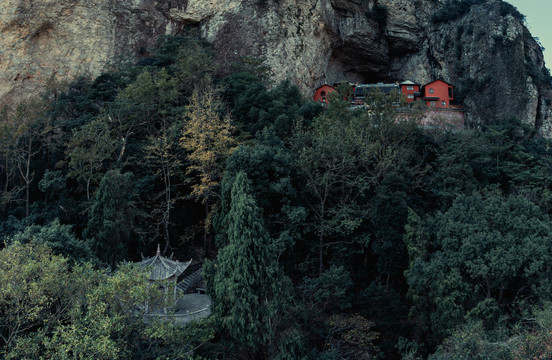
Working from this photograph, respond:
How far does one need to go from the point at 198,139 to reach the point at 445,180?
11.4m

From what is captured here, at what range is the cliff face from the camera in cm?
2877

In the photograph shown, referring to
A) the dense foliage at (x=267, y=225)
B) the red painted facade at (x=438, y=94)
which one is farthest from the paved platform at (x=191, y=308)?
the red painted facade at (x=438, y=94)

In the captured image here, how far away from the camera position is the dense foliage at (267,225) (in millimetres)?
11477

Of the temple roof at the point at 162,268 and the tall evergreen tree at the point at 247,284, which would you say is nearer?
the tall evergreen tree at the point at 247,284

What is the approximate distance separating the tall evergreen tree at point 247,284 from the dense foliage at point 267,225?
0.06 m

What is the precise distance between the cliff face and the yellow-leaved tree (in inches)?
434

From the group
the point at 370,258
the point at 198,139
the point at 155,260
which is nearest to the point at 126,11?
the point at 198,139

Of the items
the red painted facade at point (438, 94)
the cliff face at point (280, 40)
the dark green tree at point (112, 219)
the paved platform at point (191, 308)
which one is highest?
the cliff face at point (280, 40)

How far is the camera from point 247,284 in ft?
45.6

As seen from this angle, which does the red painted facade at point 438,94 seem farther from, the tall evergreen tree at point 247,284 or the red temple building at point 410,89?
the tall evergreen tree at point 247,284

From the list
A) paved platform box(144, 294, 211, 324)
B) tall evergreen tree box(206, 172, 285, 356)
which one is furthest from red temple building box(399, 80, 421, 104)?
paved platform box(144, 294, 211, 324)

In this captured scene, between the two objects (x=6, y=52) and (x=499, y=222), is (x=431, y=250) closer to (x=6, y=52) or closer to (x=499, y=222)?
(x=499, y=222)

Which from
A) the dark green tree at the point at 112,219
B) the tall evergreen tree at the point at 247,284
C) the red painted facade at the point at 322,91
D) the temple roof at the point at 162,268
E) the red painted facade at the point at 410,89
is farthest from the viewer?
the red painted facade at the point at 410,89

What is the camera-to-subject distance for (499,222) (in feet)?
51.5
